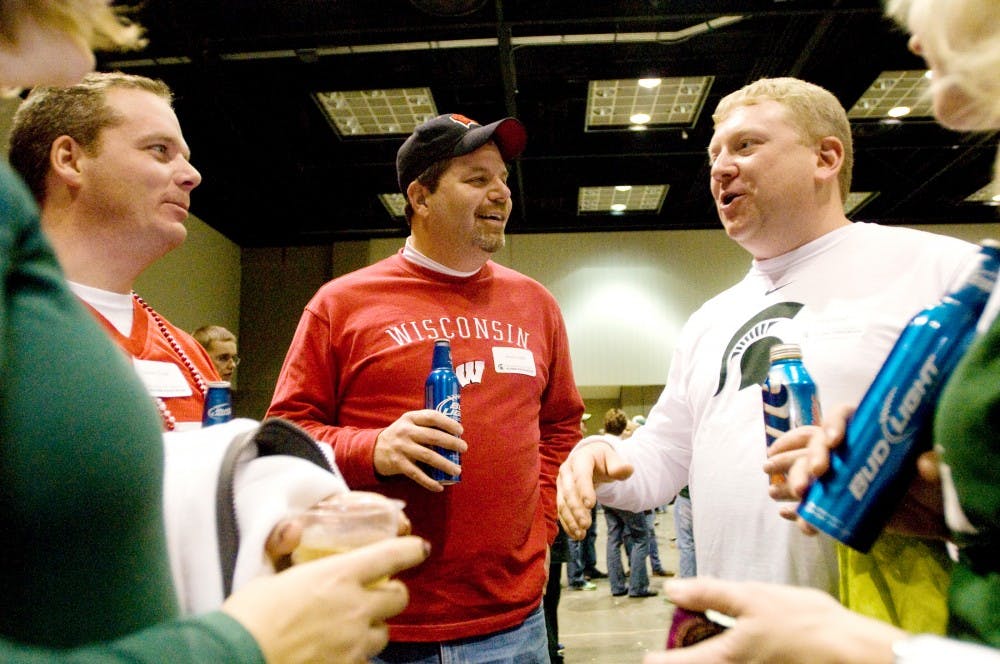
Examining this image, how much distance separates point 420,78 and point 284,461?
21.0ft

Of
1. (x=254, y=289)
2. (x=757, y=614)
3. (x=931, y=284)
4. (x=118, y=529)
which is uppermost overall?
(x=254, y=289)

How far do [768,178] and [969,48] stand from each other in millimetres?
966

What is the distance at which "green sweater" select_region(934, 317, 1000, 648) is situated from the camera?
28.1 inches

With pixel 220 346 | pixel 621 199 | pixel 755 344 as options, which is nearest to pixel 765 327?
pixel 755 344

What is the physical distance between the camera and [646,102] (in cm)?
737

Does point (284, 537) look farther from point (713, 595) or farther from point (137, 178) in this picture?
point (137, 178)

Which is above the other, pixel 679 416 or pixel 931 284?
pixel 931 284

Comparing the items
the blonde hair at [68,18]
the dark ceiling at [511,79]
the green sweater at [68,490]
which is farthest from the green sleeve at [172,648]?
the dark ceiling at [511,79]

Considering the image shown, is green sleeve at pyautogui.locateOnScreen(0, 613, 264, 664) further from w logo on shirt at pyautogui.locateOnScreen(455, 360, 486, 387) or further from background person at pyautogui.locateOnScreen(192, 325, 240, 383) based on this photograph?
background person at pyautogui.locateOnScreen(192, 325, 240, 383)

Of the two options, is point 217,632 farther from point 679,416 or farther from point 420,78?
point 420,78

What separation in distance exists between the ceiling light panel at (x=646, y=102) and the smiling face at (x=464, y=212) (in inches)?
202

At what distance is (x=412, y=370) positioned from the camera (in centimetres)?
195

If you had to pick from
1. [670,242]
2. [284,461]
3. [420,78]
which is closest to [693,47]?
[420,78]

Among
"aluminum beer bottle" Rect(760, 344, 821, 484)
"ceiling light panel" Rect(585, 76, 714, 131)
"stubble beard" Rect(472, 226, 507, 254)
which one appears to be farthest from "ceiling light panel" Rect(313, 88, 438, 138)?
"aluminum beer bottle" Rect(760, 344, 821, 484)
